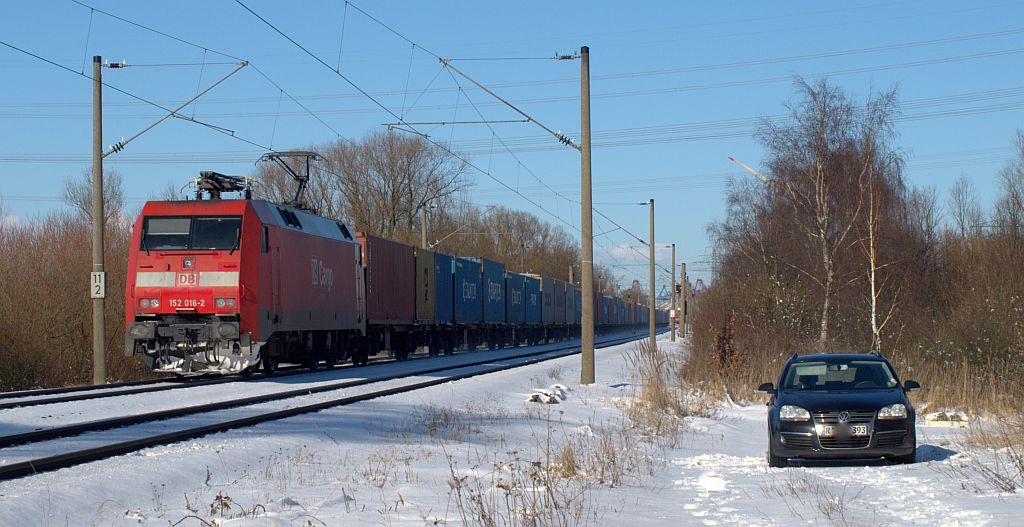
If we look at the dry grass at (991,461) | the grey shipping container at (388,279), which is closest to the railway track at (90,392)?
the grey shipping container at (388,279)

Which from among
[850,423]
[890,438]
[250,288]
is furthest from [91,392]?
[890,438]

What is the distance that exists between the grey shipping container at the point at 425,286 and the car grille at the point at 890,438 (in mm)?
26243

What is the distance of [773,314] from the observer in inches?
1128

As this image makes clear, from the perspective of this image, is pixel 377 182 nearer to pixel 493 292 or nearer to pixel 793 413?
pixel 493 292

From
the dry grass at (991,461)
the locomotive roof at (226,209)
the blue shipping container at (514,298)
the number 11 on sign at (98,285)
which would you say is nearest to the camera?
the dry grass at (991,461)

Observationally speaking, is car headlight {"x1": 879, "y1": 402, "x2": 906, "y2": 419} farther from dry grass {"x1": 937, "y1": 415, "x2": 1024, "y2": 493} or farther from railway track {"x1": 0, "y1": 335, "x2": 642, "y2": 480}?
railway track {"x1": 0, "y1": 335, "x2": 642, "y2": 480}

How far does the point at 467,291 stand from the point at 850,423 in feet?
107

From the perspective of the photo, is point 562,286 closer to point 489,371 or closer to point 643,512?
point 489,371

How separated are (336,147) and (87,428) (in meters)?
51.6

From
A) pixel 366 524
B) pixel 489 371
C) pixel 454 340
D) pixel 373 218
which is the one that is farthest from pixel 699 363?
pixel 373 218

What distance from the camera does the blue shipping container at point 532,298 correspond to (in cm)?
5437

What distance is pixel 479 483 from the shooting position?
9289 millimetres

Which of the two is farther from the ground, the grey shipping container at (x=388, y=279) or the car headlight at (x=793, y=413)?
the grey shipping container at (x=388, y=279)

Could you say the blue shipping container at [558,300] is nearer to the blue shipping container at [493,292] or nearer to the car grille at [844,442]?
the blue shipping container at [493,292]
